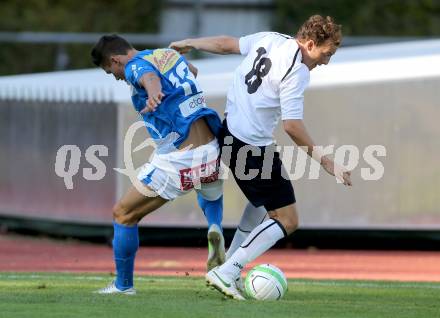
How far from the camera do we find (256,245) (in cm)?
862

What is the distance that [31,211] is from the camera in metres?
16.2

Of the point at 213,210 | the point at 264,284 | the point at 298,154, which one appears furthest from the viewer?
the point at 298,154

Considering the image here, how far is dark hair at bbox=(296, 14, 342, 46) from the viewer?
27.8 ft

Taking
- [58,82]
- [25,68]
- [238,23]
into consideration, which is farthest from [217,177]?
[238,23]

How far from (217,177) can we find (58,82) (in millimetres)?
7608

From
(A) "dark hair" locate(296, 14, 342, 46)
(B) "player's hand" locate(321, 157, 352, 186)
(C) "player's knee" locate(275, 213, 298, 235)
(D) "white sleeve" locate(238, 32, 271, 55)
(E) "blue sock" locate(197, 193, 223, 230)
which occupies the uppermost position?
(A) "dark hair" locate(296, 14, 342, 46)

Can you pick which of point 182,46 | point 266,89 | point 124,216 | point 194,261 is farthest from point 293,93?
point 194,261

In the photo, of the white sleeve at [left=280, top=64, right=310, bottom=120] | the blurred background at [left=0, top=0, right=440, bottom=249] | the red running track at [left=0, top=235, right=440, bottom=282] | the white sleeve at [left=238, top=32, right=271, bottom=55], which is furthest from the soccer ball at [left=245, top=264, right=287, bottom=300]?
the blurred background at [left=0, top=0, right=440, bottom=249]

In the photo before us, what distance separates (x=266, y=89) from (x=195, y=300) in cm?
169

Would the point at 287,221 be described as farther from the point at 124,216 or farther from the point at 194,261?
the point at 194,261

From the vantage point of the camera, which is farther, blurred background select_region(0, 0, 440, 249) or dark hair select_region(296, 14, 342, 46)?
blurred background select_region(0, 0, 440, 249)

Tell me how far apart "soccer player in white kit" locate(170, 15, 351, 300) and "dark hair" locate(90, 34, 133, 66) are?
90 centimetres

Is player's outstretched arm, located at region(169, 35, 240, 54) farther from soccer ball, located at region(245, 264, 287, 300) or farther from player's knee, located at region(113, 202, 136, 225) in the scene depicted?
soccer ball, located at region(245, 264, 287, 300)

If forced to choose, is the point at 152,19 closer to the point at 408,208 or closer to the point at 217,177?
the point at 408,208
